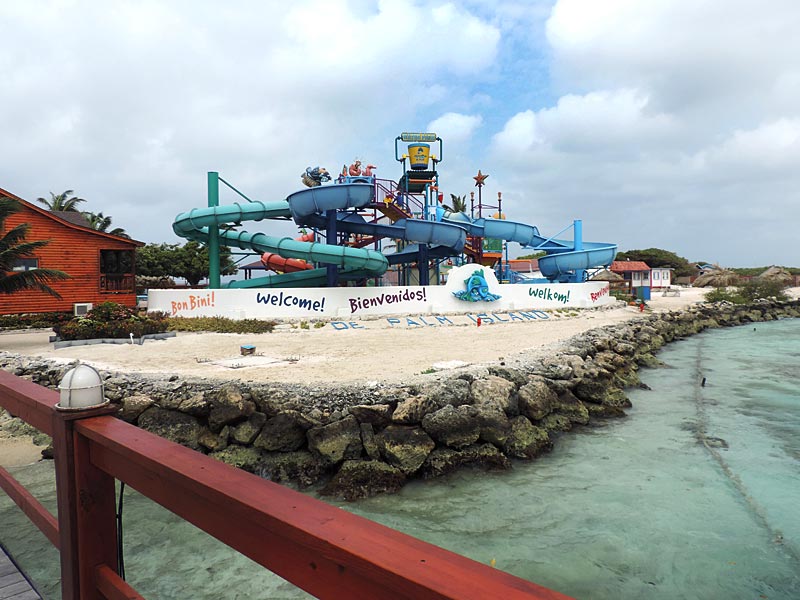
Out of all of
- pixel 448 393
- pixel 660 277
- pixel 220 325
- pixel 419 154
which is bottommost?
pixel 448 393

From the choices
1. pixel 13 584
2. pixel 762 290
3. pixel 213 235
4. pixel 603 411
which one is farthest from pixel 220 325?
pixel 762 290

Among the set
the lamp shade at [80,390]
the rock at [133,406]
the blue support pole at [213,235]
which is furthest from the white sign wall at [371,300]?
the lamp shade at [80,390]

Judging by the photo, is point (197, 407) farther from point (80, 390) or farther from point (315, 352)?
point (80, 390)

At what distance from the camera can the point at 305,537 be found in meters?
1.20

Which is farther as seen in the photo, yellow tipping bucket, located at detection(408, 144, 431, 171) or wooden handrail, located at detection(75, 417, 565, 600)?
yellow tipping bucket, located at detection(408, 144, 431, 171)

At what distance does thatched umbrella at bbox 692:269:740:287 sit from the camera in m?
59.7

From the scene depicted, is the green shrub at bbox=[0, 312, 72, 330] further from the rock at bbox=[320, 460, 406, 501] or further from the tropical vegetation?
the tropical vegetation

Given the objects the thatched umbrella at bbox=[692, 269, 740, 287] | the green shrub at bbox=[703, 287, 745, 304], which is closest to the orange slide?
the green shrub at bbox=[703, 287, 745, 304]

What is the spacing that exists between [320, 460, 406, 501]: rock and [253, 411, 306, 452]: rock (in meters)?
0.80

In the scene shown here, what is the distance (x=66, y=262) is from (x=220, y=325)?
11628 mm

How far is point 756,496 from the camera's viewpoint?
695 cm

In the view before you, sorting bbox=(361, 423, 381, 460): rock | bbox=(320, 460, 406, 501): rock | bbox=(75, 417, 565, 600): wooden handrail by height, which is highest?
bbox=(75, 417, 565, 600): wooden handrail

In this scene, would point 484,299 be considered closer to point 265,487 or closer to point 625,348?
point 625,348

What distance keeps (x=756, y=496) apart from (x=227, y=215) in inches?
942
